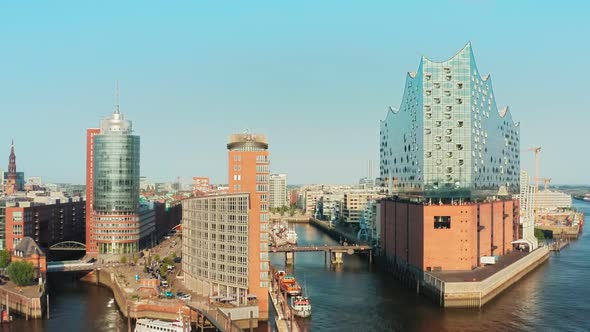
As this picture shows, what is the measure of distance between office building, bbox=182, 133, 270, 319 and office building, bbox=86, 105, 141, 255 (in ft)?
148

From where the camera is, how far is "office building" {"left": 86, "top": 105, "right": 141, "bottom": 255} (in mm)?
115562

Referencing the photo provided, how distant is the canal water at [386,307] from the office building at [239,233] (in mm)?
8540

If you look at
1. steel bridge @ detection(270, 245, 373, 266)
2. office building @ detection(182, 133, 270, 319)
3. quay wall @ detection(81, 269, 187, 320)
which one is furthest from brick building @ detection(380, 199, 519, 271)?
quay wall @ detection(81, 269, 187, 320)

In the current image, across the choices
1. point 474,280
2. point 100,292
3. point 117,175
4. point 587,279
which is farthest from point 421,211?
point 117,175

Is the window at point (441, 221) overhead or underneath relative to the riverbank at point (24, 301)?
overhead

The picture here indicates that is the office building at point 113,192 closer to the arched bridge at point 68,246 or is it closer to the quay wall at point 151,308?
the arched bridge at point 68,246

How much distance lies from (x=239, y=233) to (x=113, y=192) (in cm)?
5582

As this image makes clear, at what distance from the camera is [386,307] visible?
78625 mm

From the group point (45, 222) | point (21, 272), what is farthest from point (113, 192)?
point (21, 272)

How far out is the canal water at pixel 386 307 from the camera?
69062mm

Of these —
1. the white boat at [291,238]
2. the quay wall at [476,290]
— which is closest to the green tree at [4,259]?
the quay wall at [476,290]

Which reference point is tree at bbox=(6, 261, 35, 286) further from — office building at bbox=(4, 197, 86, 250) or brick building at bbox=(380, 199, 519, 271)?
brick building at bbox=(380, 199, 519, 271)

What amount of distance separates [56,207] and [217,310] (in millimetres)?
75039

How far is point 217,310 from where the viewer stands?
64.6 meters
